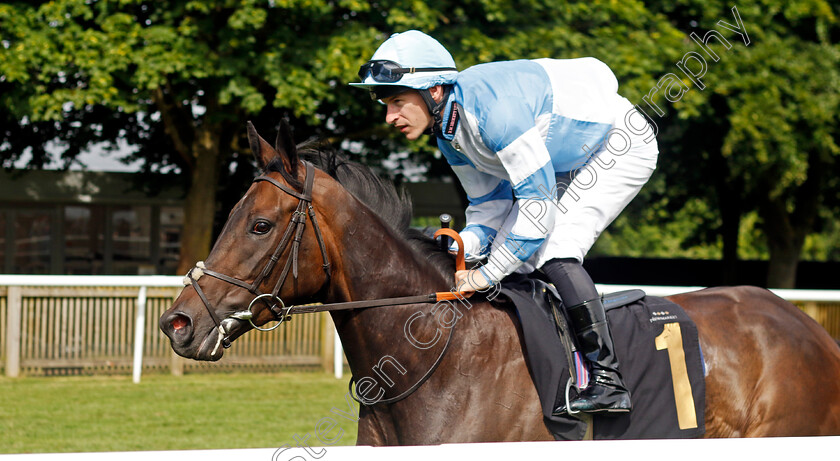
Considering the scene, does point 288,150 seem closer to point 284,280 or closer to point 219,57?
point 284,280

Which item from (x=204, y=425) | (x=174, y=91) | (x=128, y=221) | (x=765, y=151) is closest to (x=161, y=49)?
(x=174, y=91)

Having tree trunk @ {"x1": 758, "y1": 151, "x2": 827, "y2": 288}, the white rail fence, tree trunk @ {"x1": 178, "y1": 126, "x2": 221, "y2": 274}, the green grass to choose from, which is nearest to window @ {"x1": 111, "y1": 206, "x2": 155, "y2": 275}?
tree trunk @ {"x1": 178, "y1": 126, "x2": 221, "y2": 274}

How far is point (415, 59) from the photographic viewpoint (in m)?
2.67

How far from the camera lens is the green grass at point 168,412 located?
505cm

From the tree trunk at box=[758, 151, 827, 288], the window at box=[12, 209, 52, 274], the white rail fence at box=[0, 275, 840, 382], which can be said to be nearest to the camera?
the white rail fence at box=[0, 275, 840, 382]

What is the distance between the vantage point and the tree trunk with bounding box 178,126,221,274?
10.2 metres

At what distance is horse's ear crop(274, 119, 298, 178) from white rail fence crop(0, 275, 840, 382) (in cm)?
498

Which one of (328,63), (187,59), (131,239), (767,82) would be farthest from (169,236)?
(767,82)

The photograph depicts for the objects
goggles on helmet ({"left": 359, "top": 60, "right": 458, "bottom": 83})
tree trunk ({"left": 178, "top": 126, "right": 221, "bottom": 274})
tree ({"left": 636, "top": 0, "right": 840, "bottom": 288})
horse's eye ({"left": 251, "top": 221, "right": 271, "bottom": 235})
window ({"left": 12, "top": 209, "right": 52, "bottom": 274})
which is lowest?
window ({"left": 12, "top": 209, "right": 52, "bottom": 274})

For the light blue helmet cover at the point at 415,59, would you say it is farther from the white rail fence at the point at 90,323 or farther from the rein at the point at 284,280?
the white rail fence at the point at 90,323

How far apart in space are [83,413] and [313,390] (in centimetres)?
199

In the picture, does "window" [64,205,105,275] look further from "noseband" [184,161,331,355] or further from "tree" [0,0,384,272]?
"noseband" [184,161,331,355]

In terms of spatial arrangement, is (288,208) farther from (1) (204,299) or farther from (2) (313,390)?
(2) (313,390)

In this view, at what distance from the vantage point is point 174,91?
9.77 m
